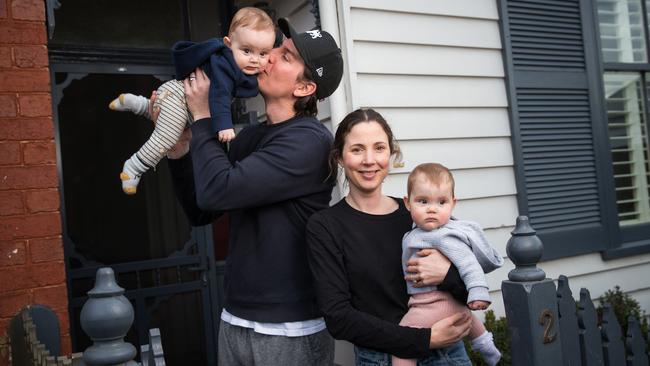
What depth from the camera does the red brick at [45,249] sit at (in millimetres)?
2734

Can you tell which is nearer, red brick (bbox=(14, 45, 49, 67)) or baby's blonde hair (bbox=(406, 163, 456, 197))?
baby's blonde hair (bbox=(406, 163, 456, 197))

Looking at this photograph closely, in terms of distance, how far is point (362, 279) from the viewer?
1900 millimetres

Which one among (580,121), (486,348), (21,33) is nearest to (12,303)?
(21,33)

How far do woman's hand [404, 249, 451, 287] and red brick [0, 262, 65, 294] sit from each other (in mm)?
1778

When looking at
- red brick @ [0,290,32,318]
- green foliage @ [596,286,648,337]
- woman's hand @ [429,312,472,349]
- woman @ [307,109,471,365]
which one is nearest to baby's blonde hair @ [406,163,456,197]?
woman @ [307,109,471,365]

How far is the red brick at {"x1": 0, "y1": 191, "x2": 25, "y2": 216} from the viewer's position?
2.70 meters

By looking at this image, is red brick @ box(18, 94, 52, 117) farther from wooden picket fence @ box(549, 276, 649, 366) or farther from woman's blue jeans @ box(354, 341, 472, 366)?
wooden picket fence @ box(549, 276, 649, 366)

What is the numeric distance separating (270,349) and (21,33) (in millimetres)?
A: 2043

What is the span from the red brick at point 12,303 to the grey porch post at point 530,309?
215 centimetres

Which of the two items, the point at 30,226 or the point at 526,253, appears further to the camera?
the point at 30,226

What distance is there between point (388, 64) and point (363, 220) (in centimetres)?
202

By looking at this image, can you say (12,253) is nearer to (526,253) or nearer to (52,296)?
(52,296)

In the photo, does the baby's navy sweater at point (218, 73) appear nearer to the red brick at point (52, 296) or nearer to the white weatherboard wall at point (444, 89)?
the red brick at point (52, 296)

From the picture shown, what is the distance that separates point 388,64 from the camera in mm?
3758
